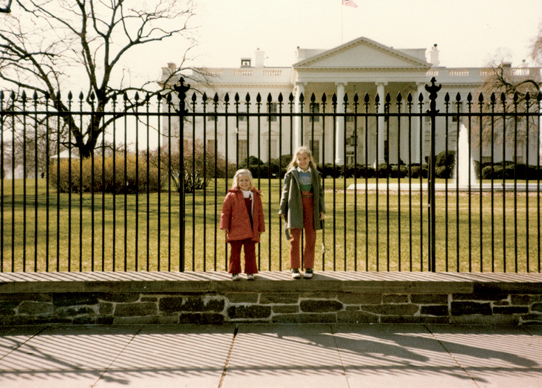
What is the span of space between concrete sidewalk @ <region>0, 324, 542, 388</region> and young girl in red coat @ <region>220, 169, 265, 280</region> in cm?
59

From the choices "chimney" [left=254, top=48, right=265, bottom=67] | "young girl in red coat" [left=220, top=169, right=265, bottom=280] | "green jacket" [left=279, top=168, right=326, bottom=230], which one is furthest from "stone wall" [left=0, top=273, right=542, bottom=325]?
"chimney" [left=254, top=48, right=265, bottom=67]

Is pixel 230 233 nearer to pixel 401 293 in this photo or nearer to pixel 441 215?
pixel 401 293

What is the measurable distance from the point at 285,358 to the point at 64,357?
1602mm

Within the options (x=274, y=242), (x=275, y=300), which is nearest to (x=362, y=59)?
(x=274, y=242)

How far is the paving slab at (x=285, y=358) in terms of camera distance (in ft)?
10.1

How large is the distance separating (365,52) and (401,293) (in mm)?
36178

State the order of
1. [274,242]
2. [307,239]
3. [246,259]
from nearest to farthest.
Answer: [246,259] → [307,239] → [274,242]

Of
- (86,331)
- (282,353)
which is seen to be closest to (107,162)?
(86,331)

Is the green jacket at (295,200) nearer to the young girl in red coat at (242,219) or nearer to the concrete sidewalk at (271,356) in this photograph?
the young girl in red coat at (242,219)

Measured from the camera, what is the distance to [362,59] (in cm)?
3772

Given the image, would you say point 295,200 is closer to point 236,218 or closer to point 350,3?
point 236,218

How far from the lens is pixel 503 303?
4.23 meters

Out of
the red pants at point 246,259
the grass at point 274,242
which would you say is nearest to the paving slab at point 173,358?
the red pants at point 246,259

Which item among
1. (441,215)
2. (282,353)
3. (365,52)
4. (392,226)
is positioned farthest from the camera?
(365,52)
